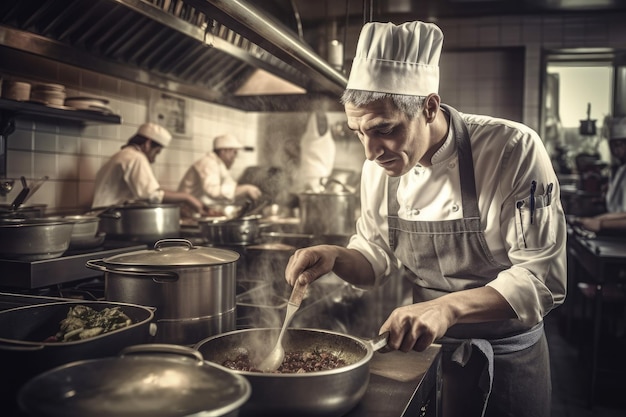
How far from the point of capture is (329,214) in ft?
12.5

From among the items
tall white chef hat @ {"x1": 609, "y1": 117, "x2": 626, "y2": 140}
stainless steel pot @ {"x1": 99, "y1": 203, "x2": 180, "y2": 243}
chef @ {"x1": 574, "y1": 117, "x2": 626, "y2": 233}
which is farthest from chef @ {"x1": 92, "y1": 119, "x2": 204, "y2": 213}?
tall white chef hat @ {"x1": 609, "y1": 117, "x2": 626, "y2": 140}

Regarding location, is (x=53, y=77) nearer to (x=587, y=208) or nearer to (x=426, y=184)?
(x=426, y=184)

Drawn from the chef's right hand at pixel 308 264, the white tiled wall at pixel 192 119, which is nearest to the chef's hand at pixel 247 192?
the white tiled wall at pixel 192 119

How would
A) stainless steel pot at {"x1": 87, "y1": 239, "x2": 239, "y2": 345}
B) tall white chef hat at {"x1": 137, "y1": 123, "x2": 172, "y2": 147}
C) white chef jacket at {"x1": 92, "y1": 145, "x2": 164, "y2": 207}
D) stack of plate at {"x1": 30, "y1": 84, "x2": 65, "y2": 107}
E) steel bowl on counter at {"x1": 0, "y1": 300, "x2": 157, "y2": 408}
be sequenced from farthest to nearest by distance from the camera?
tall white chef hat at {"x1": 137, "y1": 123, "x2": 172, "y2": 147} < white chef jacket at {"x1": 92, "y1": 145, "x2": 164, "y2": 207} < stack of plate at {"x1": 30, "y1": 84, "x2": 65, "y2": 107} < stainless steel pot at {"x1": 87, "y1": 239, "x2": 239, "y2": 345} < steel bowl on counter at {"x1": 0, "y1": 300, "x2": 157, "y2": 408}

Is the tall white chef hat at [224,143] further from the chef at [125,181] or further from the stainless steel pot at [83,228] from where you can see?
the stainless steel pot at [83,228]

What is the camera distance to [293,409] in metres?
1.00

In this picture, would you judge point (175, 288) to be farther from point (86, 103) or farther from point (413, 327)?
point (86, 103)

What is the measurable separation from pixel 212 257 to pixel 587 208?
19.2 feet

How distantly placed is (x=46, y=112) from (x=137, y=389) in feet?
10.9

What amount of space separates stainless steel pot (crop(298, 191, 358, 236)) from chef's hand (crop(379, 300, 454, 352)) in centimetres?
244

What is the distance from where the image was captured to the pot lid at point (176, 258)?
4.43ft

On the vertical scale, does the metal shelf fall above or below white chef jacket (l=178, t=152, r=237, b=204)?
above

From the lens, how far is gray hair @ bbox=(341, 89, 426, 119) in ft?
5.37

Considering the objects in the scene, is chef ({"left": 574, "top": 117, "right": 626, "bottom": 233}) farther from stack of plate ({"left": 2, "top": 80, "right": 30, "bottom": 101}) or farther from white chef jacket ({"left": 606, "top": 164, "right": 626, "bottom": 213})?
stack of plate ({"left": 2, "top": 80, "right": 30, "bottom": 101})
